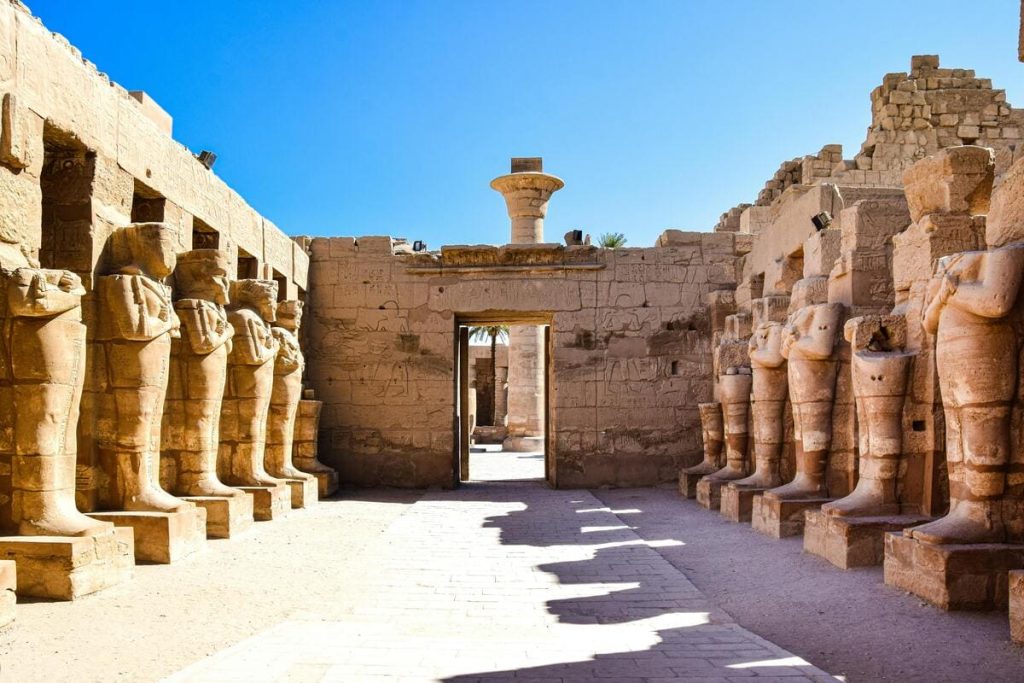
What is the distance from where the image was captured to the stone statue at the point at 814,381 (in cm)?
688

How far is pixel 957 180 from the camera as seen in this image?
580cm

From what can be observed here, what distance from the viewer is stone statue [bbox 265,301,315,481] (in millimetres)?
9359

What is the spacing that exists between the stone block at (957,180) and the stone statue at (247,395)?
19.6ft

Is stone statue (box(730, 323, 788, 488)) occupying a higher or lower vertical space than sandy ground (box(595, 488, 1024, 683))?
higher

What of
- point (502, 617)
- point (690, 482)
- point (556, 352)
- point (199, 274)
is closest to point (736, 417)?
point (690, 482)

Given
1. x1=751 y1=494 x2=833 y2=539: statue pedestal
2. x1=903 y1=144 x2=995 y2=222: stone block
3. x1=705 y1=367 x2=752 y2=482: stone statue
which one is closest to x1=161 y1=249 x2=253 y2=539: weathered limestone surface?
x1=751 y1=494 x2=833 y2=539: statue pedestal

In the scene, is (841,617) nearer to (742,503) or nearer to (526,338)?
(742,503)

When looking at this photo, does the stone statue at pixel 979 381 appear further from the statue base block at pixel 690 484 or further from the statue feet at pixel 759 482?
the statue base block at pixel 690 484

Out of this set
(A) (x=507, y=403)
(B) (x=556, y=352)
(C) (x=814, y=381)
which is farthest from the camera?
(A) (x=507, y=403)

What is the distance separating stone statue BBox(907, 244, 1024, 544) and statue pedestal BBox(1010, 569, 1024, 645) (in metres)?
0.81

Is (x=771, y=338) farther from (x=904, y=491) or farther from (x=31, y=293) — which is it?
(x=31, y=293)

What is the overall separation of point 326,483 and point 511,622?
619 centimetres

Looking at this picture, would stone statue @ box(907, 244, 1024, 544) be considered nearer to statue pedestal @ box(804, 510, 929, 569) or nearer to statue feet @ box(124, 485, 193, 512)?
statue pedestal @ box(804, 510, 929, 569)

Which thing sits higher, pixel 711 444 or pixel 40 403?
pixel 40 403
